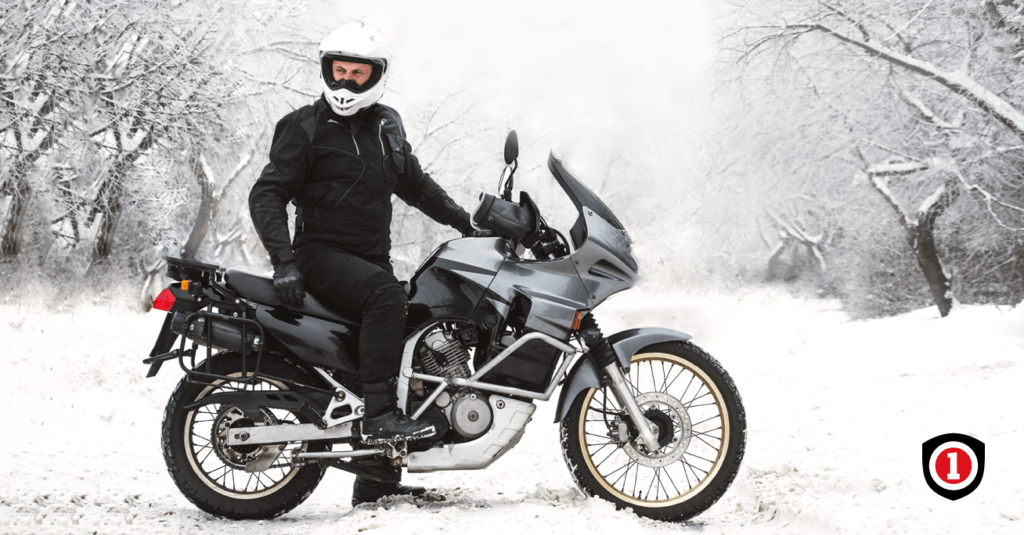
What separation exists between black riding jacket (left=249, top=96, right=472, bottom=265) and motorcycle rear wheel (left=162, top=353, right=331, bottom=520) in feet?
2.04

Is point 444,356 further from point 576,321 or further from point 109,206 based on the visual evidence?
point 109,206

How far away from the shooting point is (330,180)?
3611 millimetres

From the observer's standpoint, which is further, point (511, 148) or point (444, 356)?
point (444, 356)

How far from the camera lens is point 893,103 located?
1230 cm

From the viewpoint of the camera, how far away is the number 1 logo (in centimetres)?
374

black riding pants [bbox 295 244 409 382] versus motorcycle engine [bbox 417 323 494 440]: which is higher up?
black riding pants [bbox 295 244 409 382]

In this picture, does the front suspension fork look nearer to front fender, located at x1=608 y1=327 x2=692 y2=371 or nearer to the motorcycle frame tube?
front fender, located at x1=608 y1=327 x2=692 y2=371

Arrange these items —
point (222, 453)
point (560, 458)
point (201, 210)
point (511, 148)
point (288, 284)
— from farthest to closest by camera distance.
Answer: point (201, 210) < point (560, 458) < point (222, 453) < point (288, 284) < point (511, 148)

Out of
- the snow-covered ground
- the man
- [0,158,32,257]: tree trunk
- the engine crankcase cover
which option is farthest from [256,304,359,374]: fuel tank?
[0,158,32,257]: tree trunk

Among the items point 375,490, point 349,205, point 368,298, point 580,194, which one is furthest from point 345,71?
point 375,490

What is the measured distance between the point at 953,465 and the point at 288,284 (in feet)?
11.3

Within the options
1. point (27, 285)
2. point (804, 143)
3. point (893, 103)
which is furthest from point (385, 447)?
point (804, 143)

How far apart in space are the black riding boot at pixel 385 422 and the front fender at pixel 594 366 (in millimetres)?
621

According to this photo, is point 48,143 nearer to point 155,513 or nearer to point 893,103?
point 155,513
